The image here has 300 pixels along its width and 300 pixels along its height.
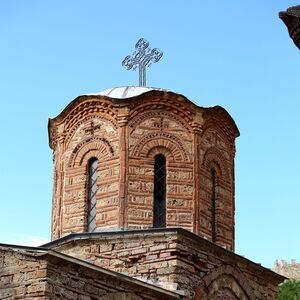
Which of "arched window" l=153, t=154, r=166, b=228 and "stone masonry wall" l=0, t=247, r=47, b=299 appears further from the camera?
"arched window" l=153, t=154, r=166, b=228

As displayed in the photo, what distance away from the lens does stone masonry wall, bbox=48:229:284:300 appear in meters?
11.4

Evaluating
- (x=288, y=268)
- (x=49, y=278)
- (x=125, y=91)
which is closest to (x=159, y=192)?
(x=125, y=91)

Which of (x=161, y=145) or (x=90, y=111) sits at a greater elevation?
(x=90, y=111)

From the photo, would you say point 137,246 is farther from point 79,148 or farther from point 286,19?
point 286,19

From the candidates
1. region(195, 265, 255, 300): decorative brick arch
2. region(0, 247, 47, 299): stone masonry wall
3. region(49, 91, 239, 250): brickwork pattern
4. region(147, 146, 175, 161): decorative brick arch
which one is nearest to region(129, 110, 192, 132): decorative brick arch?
region(49, 91, 239, 250): brickwork pattern

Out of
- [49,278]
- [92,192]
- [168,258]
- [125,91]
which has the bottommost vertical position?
[49,278]

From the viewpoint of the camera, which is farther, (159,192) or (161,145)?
(161,145)

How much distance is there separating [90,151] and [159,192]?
1400mm

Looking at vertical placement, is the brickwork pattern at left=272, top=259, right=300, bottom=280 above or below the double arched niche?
above

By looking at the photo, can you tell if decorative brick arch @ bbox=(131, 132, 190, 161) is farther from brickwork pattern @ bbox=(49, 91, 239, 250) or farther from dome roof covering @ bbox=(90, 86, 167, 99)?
dome roof covering @ bbox=(90, 86, 167, 99)

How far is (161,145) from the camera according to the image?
41.3ft

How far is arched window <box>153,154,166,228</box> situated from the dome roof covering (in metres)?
1.14

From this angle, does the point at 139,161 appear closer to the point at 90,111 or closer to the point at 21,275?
the point at 90,111

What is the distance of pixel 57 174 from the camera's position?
13258 mm
